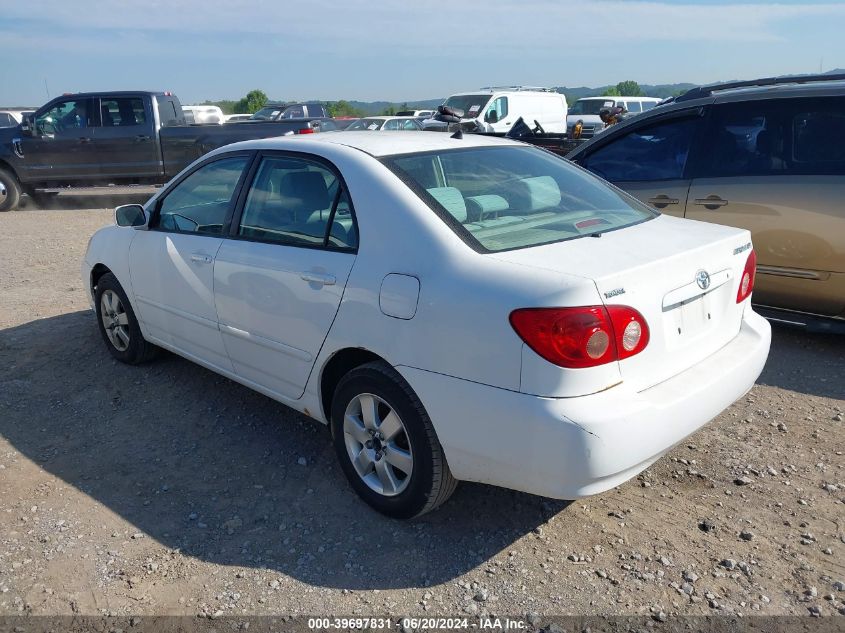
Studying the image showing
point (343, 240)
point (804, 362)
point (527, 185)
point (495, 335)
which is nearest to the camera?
point (495, 335)

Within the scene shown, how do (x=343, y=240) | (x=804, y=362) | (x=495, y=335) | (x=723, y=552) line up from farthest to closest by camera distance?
(x=804, y=362) → (x=343, y=240) → (x=723, y=552) → (x=495, y=335)

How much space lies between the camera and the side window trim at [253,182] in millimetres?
3314

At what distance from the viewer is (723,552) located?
9.80ft

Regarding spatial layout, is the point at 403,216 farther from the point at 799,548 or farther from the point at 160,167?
the point at 160,167

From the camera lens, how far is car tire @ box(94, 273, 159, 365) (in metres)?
4.96

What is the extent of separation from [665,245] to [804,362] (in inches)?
94.9

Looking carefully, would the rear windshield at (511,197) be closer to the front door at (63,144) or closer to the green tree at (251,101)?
the front door at (63,144)

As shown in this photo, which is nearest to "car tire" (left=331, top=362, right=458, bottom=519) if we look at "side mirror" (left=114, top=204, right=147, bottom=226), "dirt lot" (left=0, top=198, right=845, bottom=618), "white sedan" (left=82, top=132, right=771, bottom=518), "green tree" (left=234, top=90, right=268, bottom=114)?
"white sedan" (left=82, top=132, right=771, bottom=518)

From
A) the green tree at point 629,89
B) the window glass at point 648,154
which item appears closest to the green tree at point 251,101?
the green tree at point 629,89

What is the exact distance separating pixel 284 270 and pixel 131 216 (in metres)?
1.65

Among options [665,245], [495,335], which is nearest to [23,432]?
[495,335]

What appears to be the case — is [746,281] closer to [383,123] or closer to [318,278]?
[318,278]

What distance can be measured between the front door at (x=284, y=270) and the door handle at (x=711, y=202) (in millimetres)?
3039

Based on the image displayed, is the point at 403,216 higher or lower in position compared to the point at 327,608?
higher
